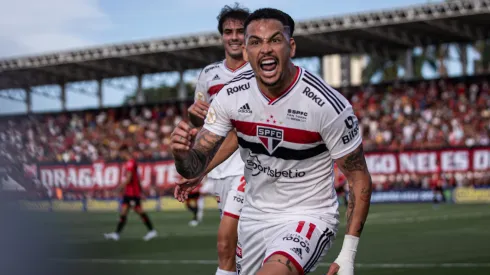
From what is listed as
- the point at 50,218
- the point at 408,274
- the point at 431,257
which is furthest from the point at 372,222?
the point at 50,218

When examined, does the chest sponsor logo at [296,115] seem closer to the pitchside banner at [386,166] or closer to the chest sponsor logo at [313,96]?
the chest sponsor logo at [313,96]

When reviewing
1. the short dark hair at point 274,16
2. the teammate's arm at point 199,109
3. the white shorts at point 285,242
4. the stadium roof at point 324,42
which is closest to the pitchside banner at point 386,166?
the stadium roof at point 324,42

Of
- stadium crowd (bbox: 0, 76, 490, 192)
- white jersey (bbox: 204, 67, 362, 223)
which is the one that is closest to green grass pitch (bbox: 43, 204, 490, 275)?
white jersey (bbox: 204, 67, 362, 223)

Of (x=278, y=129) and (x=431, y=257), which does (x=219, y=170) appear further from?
(x=431, y=257)

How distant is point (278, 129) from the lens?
617cm

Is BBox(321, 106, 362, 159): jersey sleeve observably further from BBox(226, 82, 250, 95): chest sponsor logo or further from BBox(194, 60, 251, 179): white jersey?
BBox(194, 60, 251, 179): white jersey

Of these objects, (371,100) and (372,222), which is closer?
(372,222)

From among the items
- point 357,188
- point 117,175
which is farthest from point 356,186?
point 117,175

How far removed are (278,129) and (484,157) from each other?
30.7 metres

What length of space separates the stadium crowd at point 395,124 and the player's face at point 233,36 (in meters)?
23.8

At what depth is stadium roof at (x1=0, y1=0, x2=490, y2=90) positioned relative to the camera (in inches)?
1686

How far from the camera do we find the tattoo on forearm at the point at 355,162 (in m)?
6.17

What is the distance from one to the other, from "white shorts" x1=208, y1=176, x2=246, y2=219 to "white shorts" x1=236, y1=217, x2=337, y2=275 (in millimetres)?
1909

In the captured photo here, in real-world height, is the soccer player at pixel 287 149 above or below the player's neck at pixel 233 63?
below
